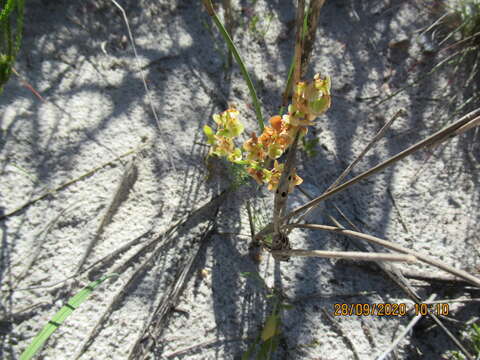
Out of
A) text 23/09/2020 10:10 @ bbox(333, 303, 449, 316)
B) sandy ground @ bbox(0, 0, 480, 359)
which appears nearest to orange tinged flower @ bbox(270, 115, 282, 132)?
sandy ground @ bbox(0, 0, 480, 359)

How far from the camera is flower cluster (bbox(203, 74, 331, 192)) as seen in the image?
0.61m

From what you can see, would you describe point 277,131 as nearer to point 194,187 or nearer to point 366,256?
point 366,256

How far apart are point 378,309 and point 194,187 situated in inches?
27.7

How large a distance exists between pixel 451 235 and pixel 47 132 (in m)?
1.44

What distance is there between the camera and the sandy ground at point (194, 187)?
101 centimetres

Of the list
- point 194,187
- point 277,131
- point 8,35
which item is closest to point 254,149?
point 277,131

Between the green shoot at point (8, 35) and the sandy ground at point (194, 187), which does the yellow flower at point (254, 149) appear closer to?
the sandy ground at point (194, 187)

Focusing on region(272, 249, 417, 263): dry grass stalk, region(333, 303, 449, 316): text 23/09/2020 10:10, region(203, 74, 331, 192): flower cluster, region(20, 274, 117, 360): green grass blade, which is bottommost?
region(20, 274, 117, 360): green grass blade

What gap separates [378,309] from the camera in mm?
Result: 1106

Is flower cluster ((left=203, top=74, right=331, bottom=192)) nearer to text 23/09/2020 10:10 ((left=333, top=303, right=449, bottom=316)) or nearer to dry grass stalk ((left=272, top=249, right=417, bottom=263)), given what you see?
dry grass stalk ((left=272, top=249, right=417, bottom=263))

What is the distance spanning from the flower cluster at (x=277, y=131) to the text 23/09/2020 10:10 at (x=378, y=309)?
1.57 ft

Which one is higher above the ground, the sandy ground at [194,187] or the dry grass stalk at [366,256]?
the sandy ground at [194,187]

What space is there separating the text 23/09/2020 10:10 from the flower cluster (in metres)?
A: 0.48

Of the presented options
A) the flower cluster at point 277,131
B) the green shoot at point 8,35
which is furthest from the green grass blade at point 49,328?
the green shoot at point 8,35
